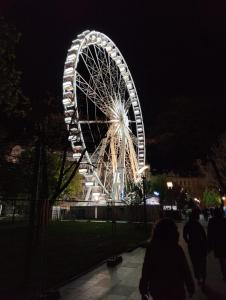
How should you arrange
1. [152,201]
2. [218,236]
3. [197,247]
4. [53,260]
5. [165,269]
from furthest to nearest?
[152,201], [53,260], [218,236], [197,247], [165,269]

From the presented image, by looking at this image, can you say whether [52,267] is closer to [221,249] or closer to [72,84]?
[221,249]

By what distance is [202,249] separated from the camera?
7570mm

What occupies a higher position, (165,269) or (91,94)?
(91,94)

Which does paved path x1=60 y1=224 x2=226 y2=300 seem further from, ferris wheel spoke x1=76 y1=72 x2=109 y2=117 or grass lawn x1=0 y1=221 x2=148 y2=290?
ferris wheel spoke x1=76 y1=72 x2=109 y2=117

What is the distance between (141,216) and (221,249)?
20.1 metres

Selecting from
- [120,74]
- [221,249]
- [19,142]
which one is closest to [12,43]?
[19,142]

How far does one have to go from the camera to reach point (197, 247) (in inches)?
298

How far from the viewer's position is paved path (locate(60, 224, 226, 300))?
664cm

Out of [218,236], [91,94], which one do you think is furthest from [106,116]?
[218,236]

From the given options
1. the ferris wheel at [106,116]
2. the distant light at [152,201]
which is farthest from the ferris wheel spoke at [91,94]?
the distant light at [152,201]

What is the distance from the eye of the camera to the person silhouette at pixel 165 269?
12.8ft

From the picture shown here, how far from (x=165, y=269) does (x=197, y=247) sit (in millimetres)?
3944

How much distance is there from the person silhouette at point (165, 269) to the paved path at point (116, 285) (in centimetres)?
284

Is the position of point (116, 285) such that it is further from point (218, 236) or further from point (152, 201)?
point (152, 201)
